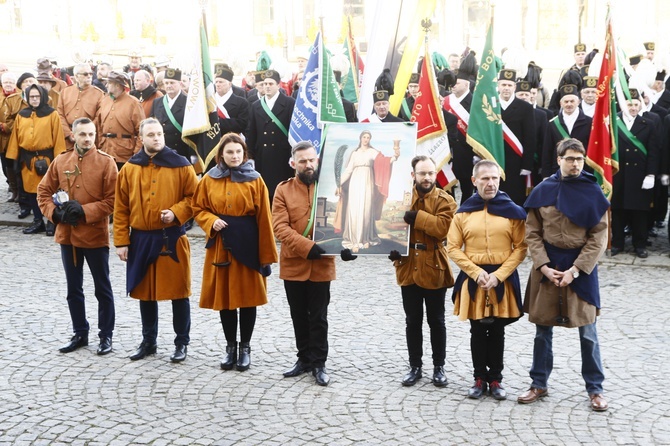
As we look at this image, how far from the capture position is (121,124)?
12.6m

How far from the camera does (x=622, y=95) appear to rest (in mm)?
11344

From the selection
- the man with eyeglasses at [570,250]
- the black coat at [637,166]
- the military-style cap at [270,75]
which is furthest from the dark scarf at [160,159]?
the black coat at [637,166]

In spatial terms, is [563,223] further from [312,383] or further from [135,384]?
[135,384]

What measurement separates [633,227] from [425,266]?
527 cm

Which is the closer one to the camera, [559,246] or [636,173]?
[559,246]

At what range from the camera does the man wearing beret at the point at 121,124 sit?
41.1ft

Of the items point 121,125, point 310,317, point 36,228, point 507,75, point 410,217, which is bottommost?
point 36,228

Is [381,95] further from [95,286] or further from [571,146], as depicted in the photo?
[571,146]

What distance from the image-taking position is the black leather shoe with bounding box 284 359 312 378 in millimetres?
7254

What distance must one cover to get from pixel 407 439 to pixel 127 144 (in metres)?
7.73

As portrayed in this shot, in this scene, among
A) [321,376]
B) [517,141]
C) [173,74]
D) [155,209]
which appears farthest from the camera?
[173,74]

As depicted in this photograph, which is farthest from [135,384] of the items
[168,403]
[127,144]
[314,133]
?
[127,144]

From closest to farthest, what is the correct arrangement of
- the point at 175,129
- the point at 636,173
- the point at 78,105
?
the point at 636,173
the point at 175,129
the point at 78,105

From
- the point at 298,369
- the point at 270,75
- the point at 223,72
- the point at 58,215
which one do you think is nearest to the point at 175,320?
the point at 298,369
